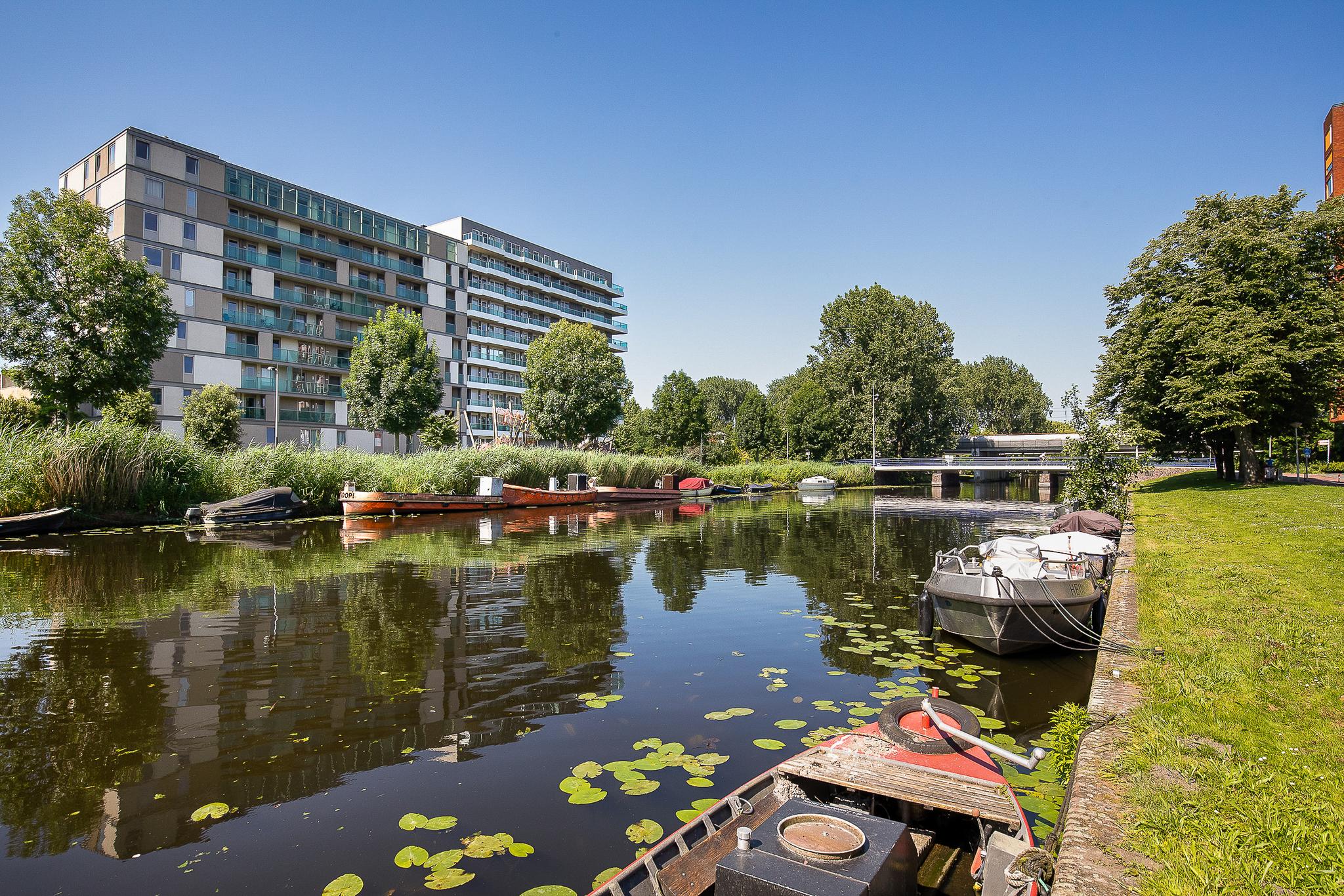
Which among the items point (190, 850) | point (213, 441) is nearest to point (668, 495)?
point (213, 441)

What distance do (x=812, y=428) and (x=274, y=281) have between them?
Result: 2036 inches

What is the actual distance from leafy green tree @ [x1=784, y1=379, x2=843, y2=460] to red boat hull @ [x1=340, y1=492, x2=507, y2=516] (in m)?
48.9

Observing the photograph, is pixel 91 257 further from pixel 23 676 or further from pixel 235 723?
pixel 235 723

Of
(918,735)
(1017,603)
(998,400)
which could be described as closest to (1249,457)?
(1017,603)

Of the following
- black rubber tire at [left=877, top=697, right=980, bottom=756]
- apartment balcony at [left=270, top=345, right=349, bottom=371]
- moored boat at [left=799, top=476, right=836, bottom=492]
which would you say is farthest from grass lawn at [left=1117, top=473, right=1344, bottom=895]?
apartment balcony at [left=270, top=345, right=349, bottom=371]

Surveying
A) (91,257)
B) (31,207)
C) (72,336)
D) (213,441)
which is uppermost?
(31,207)

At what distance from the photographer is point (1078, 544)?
40.8 feet

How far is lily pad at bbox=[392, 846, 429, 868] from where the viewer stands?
4160 millimetres

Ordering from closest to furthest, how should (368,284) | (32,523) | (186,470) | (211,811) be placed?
(211,811)
(32,523)
(186,470)
(368,284)

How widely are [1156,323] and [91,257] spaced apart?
→ 145 ft

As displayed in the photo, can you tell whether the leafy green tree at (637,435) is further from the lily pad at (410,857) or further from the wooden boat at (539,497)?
the lily pad at (410,857)

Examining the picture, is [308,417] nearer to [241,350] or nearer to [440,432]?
[241,350]

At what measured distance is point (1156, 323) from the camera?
107 feet

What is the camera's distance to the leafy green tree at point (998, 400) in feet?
360
